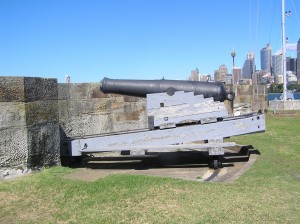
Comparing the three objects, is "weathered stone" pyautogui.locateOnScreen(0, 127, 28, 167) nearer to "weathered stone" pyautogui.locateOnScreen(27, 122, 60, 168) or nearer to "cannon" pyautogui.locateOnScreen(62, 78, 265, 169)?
"weathered stone" pyautogui.locateOnScreen(27, 122, 60, 168)

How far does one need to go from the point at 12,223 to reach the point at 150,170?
9.15ft

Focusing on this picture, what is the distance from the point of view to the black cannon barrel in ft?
21.4

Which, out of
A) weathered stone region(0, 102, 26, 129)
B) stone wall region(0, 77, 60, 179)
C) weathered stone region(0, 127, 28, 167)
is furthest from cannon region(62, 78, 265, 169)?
weathered stone region(0, 102, 26, 129)

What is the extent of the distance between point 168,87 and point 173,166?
4.26 ft

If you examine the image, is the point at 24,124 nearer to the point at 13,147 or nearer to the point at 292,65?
the point at 13,147

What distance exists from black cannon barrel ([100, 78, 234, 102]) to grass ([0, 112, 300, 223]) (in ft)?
4.90

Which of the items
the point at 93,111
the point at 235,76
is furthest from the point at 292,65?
the point at 93,111

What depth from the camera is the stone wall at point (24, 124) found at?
5277mm

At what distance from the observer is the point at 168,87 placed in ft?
21.4

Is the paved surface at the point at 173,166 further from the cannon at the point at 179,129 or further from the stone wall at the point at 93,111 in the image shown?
the stone wall at the point at 93,111

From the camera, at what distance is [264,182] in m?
4.87

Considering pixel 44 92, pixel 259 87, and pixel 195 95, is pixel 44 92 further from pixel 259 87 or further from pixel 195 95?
pixel 259 87

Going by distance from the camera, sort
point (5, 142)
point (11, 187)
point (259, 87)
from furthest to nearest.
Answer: point (259, 87)
point (5, 142)
point (11, 187)

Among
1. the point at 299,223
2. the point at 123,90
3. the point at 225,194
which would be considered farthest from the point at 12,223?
the point at 123,90
